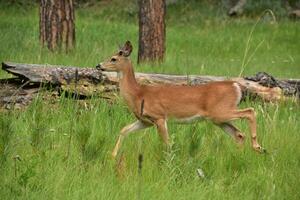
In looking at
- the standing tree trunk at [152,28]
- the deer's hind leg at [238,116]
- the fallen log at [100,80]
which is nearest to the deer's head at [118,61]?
the fallen log at [100,80]

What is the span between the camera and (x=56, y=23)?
14.4m

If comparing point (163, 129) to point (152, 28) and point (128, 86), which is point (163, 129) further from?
point (152, 28)

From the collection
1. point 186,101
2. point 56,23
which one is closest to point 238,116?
point 186,101

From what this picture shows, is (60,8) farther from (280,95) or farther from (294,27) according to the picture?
(294,27)

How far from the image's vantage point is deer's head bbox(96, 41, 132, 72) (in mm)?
7708

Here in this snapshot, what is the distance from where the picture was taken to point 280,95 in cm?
956

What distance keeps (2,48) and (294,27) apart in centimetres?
1258

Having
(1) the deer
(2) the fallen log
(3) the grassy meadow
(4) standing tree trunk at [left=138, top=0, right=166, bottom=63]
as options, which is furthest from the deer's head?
(4) standing tree trunk at [left=138, top=0, right=166, bottom=63]

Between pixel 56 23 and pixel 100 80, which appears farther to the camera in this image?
pixel 56 23

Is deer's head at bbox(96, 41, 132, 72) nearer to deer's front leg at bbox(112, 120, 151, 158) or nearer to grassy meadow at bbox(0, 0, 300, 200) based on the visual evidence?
grassy meadow at bbox(0, 0, 300, 200)

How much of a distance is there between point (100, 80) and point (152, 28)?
676 centimetres

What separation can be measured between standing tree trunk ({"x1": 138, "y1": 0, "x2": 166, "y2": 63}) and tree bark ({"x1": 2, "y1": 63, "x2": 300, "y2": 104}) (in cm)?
568

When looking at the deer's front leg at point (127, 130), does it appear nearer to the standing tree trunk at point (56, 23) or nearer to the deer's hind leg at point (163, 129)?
the deer's hind leg at point (163, 129)

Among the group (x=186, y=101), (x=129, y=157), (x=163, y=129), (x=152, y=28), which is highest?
(x=152, y=28)
